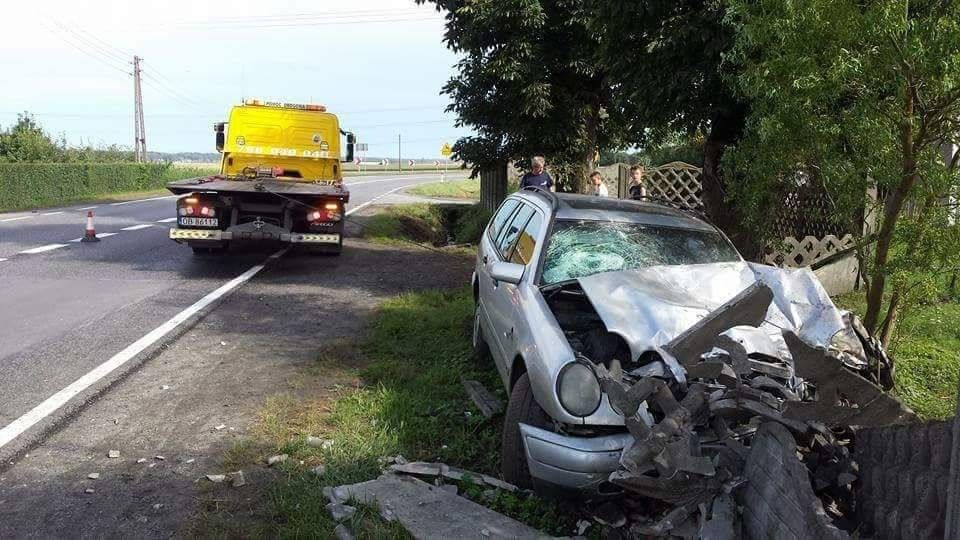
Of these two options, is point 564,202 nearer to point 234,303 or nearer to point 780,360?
point 780,360

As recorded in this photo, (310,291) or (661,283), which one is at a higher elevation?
(661,283)

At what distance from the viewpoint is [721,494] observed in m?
3.13

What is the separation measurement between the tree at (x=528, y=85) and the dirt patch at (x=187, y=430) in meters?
5.40

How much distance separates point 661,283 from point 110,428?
3810 millimetres

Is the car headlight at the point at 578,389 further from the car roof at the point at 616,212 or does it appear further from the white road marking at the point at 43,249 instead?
the white road marking at the point at 43,249

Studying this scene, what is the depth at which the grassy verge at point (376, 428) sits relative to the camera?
396 centimetres

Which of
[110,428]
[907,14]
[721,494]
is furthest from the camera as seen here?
[110,428]

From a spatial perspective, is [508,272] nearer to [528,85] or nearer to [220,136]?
[528,85]

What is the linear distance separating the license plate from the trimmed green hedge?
15.6 m

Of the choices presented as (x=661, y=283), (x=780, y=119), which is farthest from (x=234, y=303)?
(x=780, y=119)

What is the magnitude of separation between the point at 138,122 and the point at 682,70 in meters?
46.7

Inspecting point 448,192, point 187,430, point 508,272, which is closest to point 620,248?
point 508,272

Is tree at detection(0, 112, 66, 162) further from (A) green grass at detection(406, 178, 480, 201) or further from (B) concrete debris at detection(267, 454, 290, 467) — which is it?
(B) concrete debris at detection(267, 454, 290, 467)

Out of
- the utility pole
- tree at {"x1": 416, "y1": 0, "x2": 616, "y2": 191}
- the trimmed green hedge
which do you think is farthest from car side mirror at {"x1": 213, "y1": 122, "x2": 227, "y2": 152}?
the utility pole
